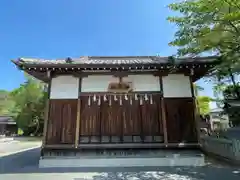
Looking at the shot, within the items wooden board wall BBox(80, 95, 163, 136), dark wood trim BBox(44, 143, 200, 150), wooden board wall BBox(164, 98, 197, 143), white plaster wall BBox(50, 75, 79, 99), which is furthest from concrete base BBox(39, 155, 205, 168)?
white plaster wall BBox(50, 75, 79, 99)

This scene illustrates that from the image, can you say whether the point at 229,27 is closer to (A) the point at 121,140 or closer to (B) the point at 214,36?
(B) the point at 214,36

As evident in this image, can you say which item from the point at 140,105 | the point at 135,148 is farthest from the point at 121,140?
the point at 140,105

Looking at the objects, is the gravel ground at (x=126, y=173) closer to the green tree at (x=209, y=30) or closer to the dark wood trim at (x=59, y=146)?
the dark wood trim at (x=59, y=146)

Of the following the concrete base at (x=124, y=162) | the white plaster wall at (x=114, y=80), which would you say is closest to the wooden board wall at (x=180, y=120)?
the concrete base at (x=124, y=162)

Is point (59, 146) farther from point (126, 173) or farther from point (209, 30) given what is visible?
point (209, 30)

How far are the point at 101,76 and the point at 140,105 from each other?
5.98 feet

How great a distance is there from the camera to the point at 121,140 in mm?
6848

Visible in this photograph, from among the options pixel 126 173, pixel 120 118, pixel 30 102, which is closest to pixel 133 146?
pixel 120 118

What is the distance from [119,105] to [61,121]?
7.15ft

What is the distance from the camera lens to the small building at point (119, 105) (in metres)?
6.68

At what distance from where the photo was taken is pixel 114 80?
285 inches

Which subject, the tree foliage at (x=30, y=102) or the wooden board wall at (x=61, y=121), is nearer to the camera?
the wooden board wall at (x=61, y=121)

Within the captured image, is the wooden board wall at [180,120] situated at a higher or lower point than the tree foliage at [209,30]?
lower

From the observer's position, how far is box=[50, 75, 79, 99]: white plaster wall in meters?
7.08
